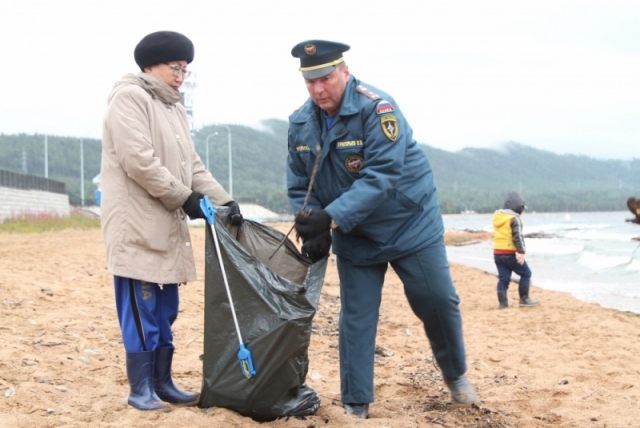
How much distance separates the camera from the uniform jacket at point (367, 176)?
11.0 ft

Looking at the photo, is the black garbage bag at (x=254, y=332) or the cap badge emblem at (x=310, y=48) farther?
the cap badge emblem at (x=310, y=48)

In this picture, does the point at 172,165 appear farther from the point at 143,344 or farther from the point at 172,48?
the point at 143,344

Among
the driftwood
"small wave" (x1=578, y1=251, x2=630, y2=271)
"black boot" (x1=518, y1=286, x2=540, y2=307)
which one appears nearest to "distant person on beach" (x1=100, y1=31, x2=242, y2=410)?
the driftwood

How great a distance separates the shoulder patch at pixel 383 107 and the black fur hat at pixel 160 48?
3.34ft

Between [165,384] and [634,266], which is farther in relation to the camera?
[634,266]

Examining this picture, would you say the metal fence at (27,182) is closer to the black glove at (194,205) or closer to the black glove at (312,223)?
the black glove at (194,205)

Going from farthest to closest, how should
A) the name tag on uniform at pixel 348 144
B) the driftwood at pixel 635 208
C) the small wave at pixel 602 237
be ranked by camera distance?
the small wave at pixel 602 237
the driftwood at pixel 635 208
the name tag on uniform at pixel 348 144

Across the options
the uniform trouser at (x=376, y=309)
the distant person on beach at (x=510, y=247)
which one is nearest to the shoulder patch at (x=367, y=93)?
the uniform trouser at (x=376, y=309)

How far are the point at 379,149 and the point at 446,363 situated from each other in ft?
4.26

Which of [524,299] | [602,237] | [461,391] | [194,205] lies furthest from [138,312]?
[602,237]

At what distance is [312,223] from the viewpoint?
10.8 feet

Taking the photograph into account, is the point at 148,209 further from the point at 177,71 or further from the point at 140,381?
the point at 140,381

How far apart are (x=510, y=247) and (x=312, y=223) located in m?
6.44

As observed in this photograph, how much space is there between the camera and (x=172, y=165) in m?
3.52
